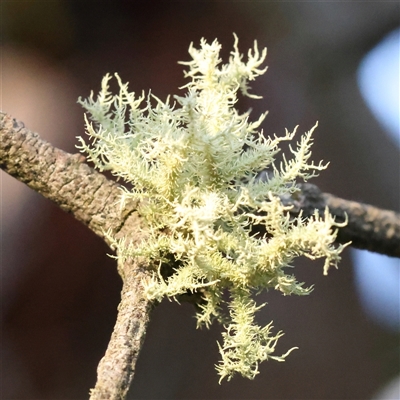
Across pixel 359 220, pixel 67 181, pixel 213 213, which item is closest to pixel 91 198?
pixel 67 181

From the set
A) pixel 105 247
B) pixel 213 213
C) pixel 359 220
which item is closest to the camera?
pixel 213 213

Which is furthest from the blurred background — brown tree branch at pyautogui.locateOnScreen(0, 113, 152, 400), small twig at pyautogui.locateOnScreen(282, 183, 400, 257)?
brown tree branch at pyautogui.locateOnScreen(0, 113, 152, 400)

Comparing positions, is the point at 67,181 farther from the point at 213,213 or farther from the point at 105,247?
the point at 105,247

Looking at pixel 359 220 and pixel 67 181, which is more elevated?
pixel 359 220

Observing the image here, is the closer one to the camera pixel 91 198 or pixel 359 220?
pixel 91 198

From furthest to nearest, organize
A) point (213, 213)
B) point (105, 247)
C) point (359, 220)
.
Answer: point (105, 247) → point (359, 220) → point (213, 213)

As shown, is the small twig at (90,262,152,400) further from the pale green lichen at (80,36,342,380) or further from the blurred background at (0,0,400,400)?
the blurred background at (0,0,400,400)

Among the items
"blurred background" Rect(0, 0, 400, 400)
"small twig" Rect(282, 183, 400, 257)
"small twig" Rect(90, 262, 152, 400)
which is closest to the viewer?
"small twig" Rect(90, 262, 152, 400)

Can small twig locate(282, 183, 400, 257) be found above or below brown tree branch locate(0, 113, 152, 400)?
above
